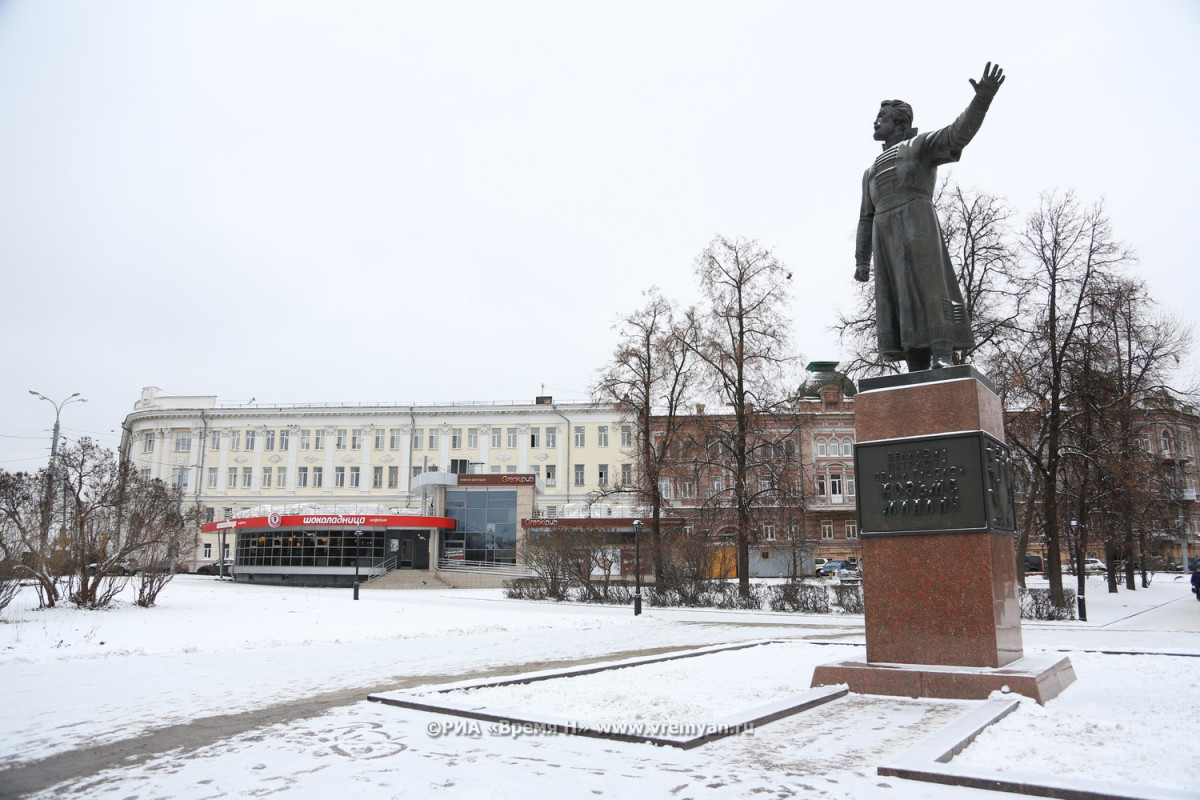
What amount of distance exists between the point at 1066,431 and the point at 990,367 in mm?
3039

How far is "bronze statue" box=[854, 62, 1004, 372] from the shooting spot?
29.0 ft

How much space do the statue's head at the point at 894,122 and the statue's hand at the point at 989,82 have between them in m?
1.45

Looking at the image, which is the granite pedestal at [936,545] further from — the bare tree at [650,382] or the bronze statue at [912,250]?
the bare tree at [650,382]

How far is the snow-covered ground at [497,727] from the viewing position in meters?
4.70

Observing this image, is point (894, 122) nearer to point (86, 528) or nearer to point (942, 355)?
point (942, 355)

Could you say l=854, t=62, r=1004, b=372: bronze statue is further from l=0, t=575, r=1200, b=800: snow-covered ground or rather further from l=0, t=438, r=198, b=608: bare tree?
l=0, t=438, r=198, b=608: bare tree

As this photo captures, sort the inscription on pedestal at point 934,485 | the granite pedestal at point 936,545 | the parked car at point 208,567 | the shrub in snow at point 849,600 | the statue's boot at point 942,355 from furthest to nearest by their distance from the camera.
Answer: the parked car at point 208,567 < the shrub in snow at point 849,600 < the statue's boot at point 942,355 < the inscription on pedestal at point 934,485 < the granite pedestal at point 936,545

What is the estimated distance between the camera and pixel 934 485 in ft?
26.5

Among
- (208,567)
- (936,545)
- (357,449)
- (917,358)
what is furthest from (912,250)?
(357,449)

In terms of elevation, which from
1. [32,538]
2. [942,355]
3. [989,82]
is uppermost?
[989,82]

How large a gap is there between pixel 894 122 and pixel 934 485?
425cm

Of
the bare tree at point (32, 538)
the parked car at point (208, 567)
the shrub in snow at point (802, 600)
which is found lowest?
the parked car at point (208, 567)

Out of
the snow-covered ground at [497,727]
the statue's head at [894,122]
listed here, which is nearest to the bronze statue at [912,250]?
the statue's head at [894,122]

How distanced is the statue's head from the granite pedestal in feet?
9.53
